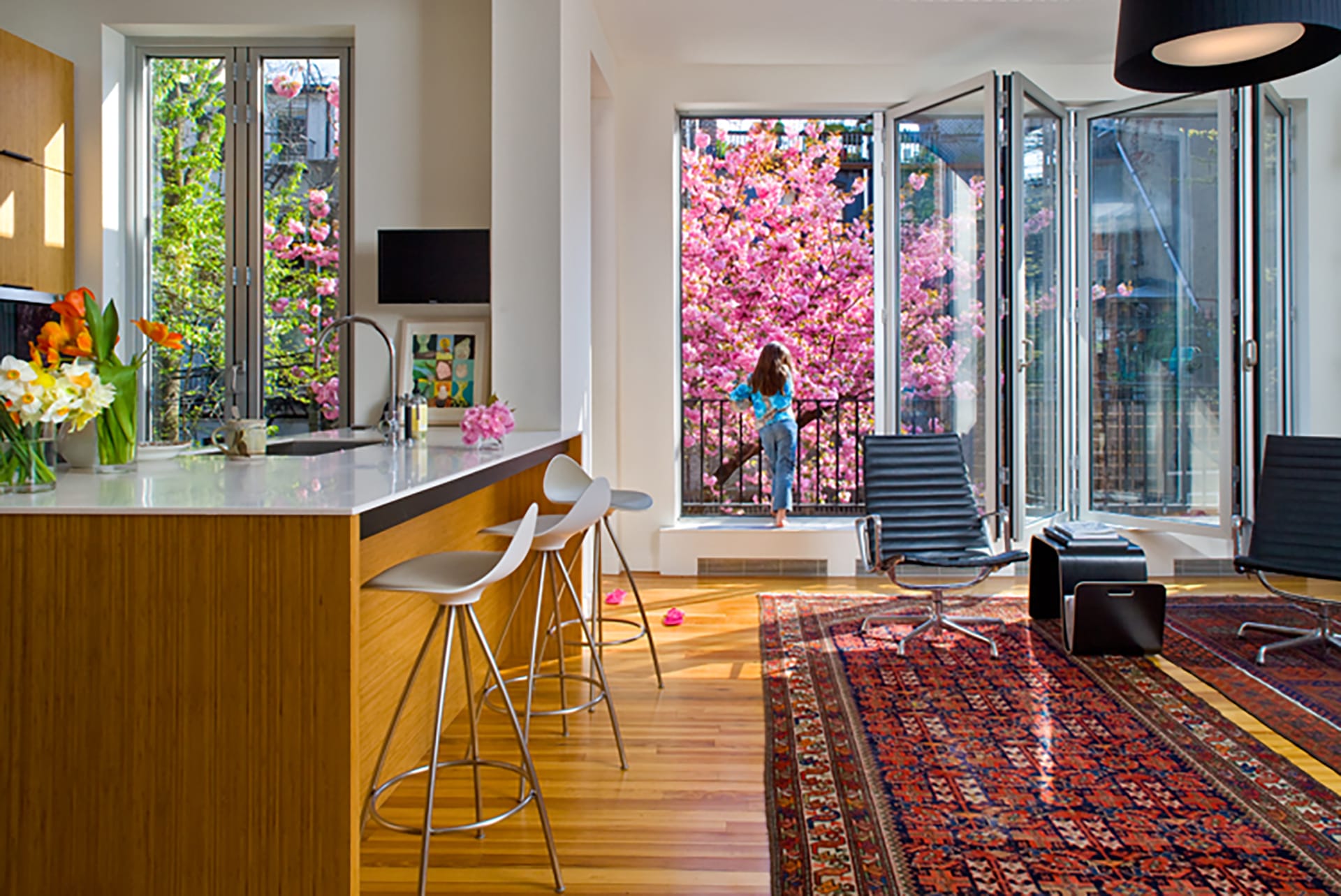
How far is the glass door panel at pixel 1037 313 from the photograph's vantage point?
18.5 ft

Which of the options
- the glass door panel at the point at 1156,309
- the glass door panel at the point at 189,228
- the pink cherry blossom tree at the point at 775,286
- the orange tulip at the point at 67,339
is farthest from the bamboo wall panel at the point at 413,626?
the pink cherry blossom tree at the point at 775,286

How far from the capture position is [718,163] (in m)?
8.33

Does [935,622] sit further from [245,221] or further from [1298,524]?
[245,221]

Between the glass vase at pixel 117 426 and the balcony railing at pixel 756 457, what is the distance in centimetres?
568

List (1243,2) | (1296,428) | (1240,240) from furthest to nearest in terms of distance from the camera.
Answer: (1296,428), (1240,240), (1243,2)

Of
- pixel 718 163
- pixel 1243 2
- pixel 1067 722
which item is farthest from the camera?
pixel 718 163

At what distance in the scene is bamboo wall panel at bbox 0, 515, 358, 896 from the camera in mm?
1823

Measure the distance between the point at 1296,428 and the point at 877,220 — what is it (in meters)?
2.72

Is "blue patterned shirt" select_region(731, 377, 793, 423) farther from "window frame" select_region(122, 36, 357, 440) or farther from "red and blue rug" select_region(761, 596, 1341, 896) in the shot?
"window frame" select_region(122, 36, 357, 440)

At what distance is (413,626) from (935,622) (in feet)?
7.91

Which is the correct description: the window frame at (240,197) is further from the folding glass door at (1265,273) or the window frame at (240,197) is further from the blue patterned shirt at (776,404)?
the folding glass door at (1265,273)

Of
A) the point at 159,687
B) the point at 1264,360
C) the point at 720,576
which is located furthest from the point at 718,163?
the point at 159,687

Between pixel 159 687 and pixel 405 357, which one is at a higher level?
pixel 405 357

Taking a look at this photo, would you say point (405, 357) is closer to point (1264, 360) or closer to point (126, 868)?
point (126, 868)
